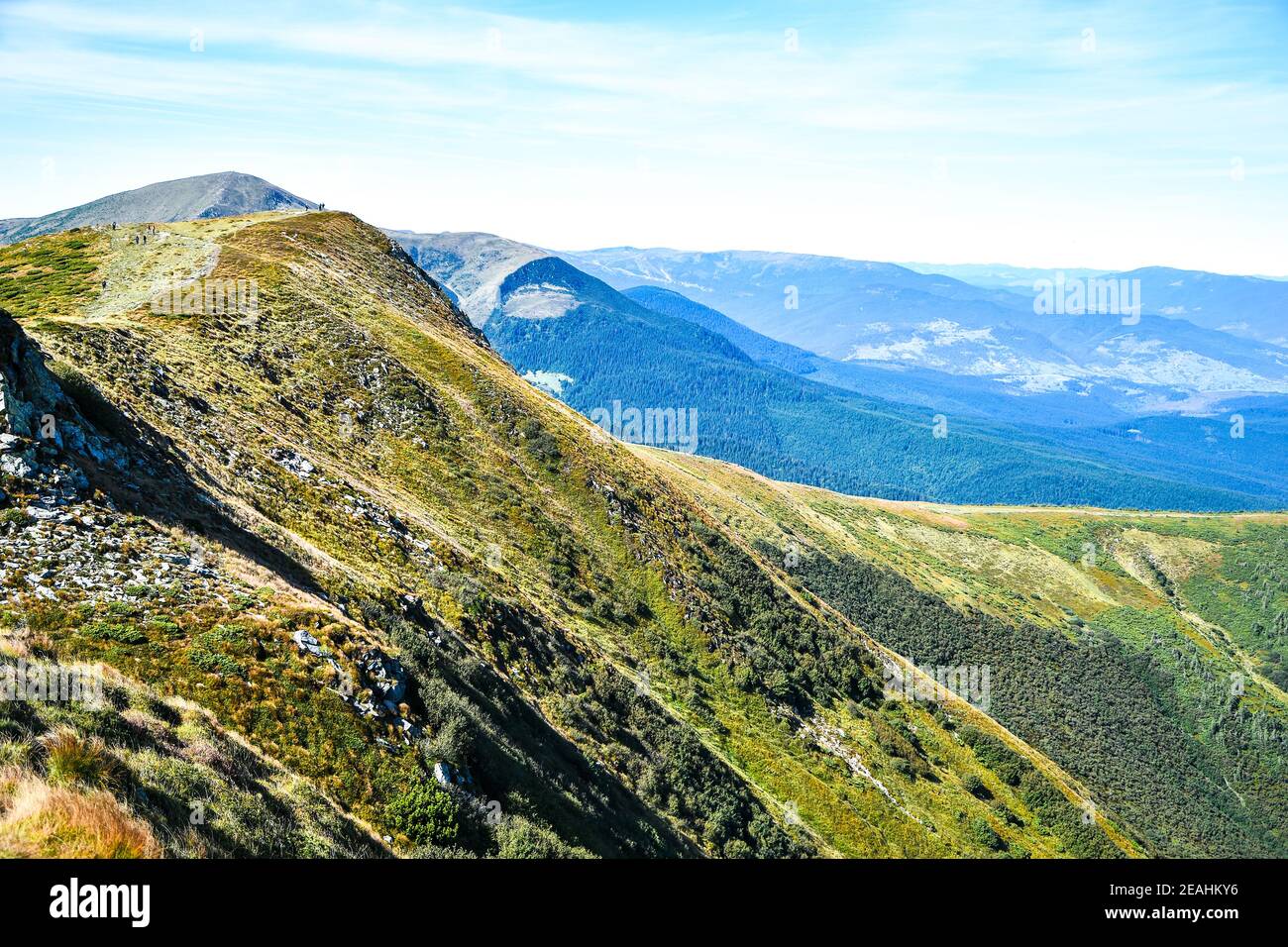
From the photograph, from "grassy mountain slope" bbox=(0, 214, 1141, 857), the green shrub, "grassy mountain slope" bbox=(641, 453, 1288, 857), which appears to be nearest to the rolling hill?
the green shrub

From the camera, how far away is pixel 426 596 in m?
34.8

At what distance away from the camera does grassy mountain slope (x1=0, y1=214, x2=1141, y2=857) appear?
61.2 ft

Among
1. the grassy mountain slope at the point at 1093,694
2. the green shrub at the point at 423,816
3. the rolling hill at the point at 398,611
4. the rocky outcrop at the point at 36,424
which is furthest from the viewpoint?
the grassy mountain slope at the point at 1093,694

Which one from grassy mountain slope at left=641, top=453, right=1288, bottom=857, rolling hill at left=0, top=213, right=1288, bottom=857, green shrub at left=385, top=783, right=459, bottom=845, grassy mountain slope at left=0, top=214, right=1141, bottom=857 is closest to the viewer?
green shrub at left=385, top=783, right=459, bottom=845

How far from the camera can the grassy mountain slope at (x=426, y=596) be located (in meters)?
18.7

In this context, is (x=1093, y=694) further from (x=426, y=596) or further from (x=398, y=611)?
(x=398, y=611)

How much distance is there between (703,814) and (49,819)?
35.7 m

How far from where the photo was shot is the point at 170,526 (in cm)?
2350

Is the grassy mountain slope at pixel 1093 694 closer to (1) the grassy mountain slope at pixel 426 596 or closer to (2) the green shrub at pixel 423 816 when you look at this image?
(1) the grassy mountain slope at pixel 426 596

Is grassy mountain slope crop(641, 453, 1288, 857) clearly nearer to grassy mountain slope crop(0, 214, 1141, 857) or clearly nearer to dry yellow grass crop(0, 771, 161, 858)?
grassy mountain slope crop(0, 214, 1141, 857)

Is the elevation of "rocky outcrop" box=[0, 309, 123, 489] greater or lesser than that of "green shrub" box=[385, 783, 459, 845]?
greater

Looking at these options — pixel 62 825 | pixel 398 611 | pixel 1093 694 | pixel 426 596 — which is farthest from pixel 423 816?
pixel 1093 694

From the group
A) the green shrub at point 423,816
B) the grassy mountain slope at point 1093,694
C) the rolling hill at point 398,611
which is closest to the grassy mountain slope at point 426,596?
the green shrub at point 423,816
